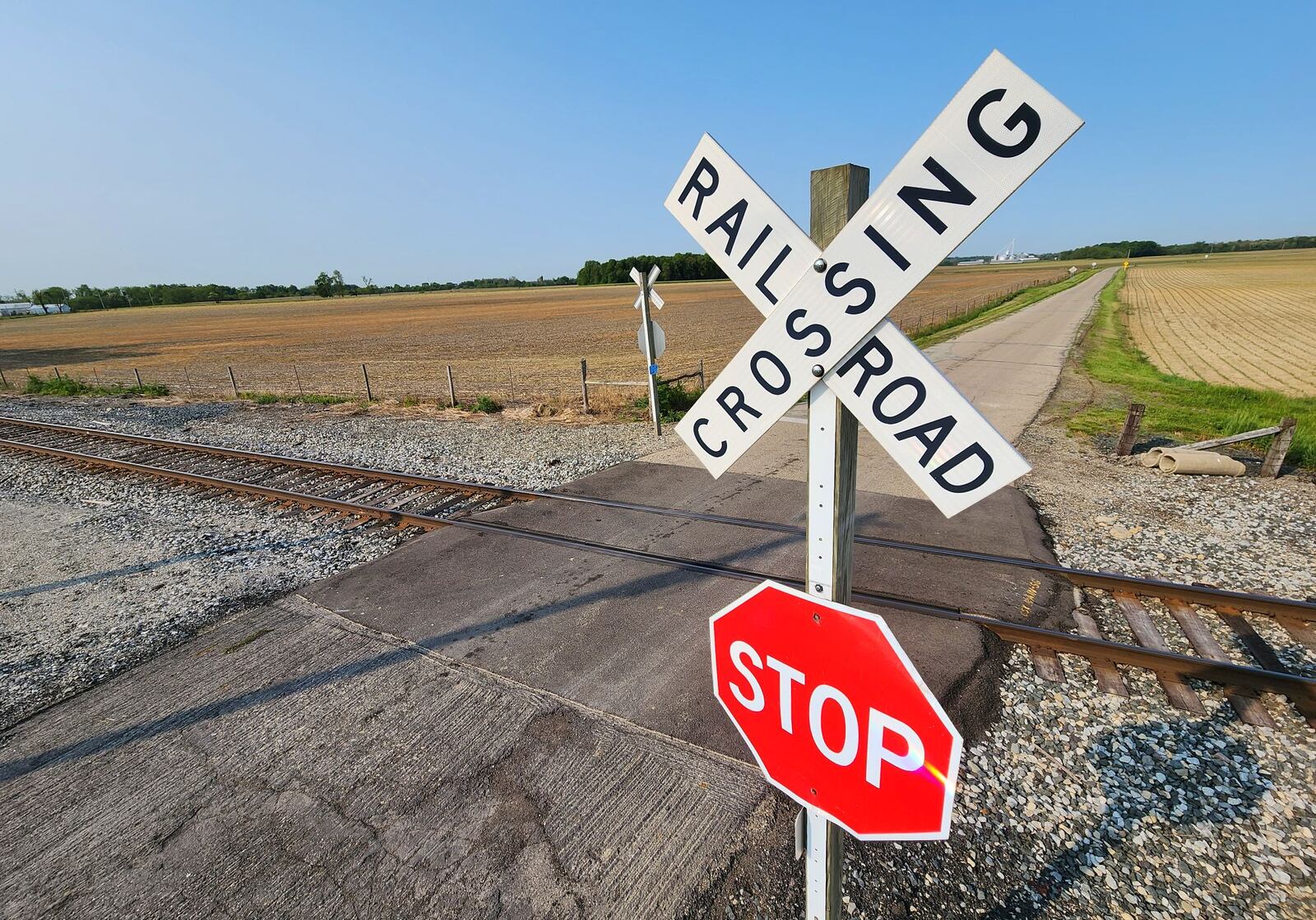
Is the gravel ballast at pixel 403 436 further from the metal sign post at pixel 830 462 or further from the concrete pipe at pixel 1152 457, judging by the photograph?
the metal sign post at pixel 830 462

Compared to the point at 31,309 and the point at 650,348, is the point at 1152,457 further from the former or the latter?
the point at 31,309

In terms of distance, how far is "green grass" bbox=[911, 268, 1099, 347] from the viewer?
25906 mm

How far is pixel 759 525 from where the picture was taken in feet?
21.9

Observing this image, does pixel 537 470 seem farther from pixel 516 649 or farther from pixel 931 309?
pixel 931 309

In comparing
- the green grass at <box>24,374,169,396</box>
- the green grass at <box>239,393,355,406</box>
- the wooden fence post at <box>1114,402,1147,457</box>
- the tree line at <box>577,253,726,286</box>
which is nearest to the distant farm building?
the tree line at <box>577,253,726,286</box>

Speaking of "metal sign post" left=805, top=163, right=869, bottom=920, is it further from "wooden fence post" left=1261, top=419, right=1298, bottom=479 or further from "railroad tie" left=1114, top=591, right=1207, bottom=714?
"wooden fence post" left=1261, top=419, right=1298, bottom=479

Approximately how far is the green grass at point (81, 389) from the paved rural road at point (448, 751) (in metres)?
19.9

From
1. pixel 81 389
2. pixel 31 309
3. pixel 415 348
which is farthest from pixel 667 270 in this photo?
pixel 31 309

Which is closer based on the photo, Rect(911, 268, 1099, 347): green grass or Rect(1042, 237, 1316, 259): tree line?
Rect(911, 268, 1099, 347): green grass

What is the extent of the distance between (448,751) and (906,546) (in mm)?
Answer: 4536

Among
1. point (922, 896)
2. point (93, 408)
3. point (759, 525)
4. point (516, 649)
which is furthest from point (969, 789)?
point (93, 408)

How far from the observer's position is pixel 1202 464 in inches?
305

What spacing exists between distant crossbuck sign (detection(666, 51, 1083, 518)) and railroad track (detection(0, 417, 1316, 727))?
12.3 feet

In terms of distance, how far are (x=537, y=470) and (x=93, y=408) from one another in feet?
53.6
